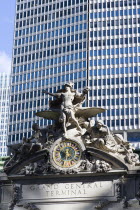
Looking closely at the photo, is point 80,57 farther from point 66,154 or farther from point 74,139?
point 66,154

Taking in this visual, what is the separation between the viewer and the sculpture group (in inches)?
1241

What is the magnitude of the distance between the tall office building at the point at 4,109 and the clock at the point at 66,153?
129 meters

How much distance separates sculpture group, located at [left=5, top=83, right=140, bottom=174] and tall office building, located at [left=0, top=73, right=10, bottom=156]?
12767 centimetres

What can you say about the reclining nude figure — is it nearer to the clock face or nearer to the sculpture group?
the sculpture group

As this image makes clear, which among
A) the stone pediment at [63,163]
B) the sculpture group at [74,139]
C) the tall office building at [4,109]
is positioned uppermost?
the tall office building at [4,109]

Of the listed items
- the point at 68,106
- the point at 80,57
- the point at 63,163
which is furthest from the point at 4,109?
the point at 63,163

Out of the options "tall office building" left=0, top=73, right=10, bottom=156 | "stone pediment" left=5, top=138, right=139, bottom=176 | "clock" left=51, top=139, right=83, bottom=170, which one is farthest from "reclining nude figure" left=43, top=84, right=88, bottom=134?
"tall office building" left=0, top=73, right=10, bottom=156

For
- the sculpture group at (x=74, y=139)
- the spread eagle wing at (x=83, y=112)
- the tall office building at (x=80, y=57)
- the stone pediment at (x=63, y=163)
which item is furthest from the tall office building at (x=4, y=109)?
the stone pediment at (x=63, y=163)

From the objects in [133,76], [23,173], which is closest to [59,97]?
[23,173]

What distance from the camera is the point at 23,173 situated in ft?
107

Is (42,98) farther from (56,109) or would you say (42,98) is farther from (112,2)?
(56,109)

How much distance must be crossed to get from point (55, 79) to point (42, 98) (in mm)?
4904

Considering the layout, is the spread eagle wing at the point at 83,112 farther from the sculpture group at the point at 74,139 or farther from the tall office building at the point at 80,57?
the tall office building at the point at 80,57

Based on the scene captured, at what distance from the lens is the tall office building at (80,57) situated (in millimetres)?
104375
